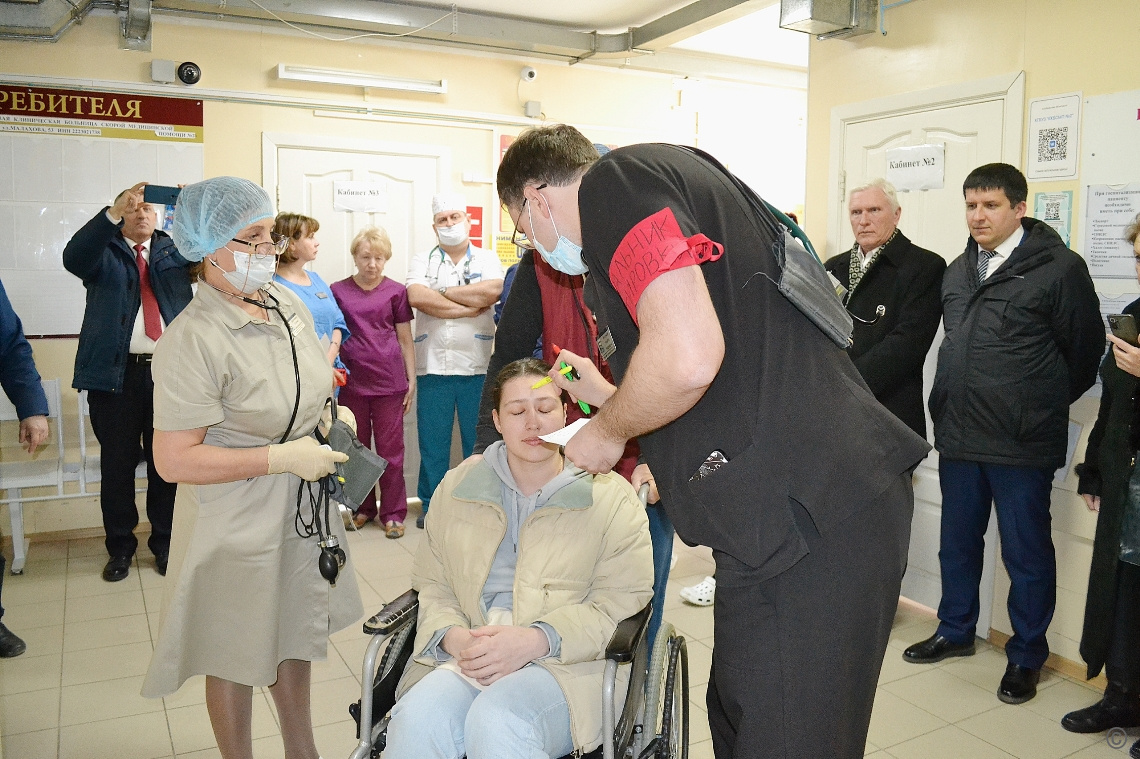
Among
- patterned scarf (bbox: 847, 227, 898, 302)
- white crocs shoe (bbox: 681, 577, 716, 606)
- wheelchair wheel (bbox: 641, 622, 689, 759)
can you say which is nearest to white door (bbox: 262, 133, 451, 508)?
white crocs shoe (bbox: 681, 577, 716, 606)

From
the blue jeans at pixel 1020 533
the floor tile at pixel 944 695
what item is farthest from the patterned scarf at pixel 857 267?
the floor tile at pixel 944 695

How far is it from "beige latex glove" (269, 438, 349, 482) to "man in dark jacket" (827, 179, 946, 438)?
2.16 m

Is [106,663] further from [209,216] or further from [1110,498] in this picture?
[1110,498]

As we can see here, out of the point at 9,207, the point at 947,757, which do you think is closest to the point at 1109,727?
the point at 947,757

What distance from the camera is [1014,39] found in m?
3.44

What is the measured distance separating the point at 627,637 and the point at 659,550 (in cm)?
66

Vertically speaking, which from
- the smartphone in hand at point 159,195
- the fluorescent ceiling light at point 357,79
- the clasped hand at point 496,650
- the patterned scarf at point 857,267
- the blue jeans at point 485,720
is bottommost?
the blue jeans at point 485,720

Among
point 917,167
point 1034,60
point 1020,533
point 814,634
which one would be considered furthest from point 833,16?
point 814,634

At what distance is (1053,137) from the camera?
3291 mm

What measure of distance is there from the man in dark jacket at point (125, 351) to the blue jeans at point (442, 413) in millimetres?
1386

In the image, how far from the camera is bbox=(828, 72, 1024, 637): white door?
356cm

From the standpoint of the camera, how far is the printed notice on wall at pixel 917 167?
12.4 ft

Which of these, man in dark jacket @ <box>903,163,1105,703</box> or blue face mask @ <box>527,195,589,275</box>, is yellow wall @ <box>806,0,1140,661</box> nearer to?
man in dark jacket @ <box>903,163,1105,703</box>

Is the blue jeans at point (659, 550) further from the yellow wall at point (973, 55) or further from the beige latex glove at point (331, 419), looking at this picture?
the yellow wall at point (973, 55)
